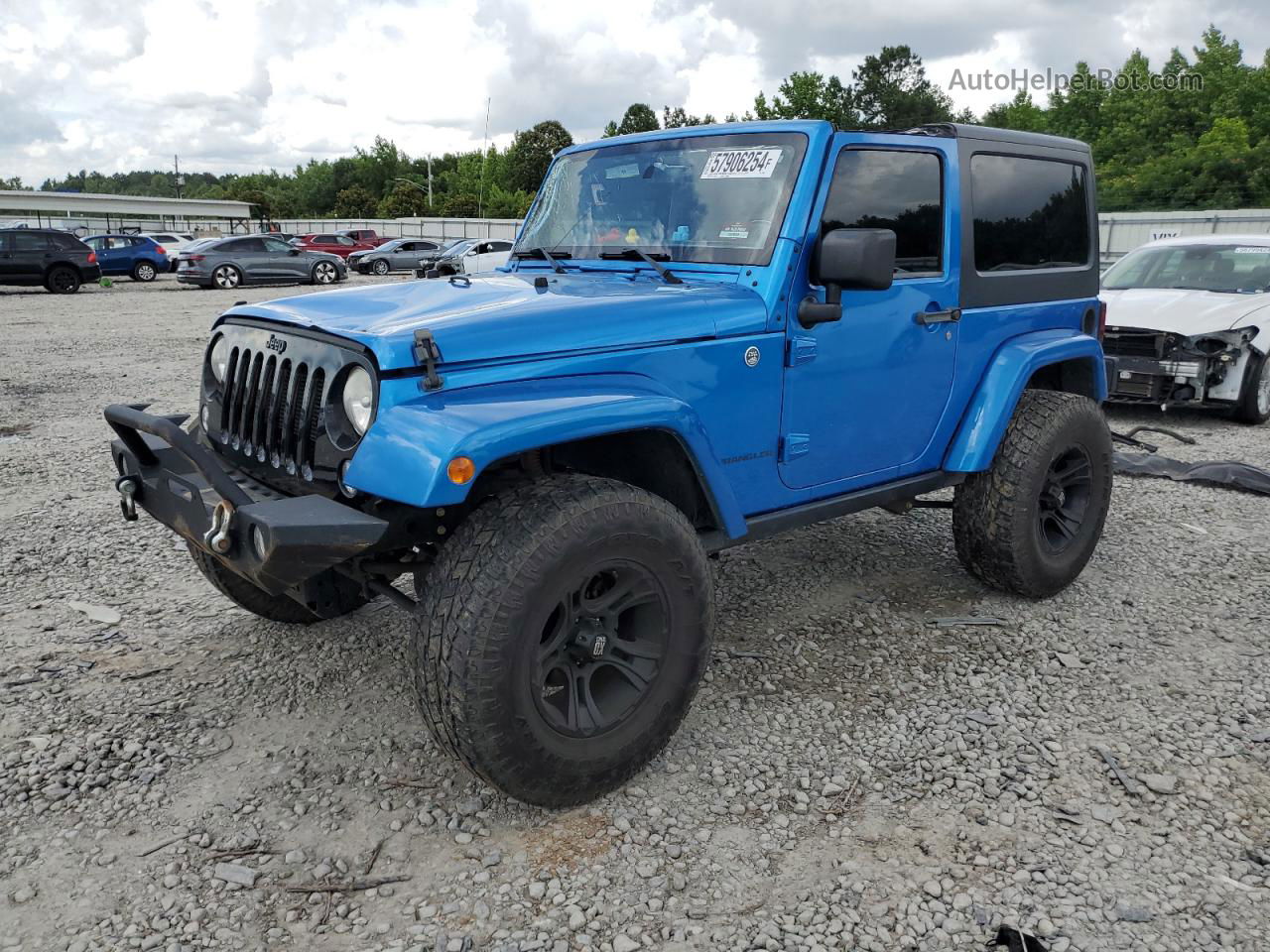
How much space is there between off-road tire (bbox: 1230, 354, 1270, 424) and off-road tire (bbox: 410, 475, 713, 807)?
7.21 m

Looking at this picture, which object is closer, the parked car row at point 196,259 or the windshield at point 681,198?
the windshield at point 681,198

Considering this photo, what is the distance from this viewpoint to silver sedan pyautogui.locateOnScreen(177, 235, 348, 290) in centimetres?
2223

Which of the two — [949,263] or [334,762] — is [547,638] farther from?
[949,263]

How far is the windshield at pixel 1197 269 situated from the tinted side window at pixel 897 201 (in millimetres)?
6255

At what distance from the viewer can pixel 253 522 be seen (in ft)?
8.09

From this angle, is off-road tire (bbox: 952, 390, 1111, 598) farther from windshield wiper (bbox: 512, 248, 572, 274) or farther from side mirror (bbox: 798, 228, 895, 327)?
windshield wiper (bbox: 512, 248, 572, 274)

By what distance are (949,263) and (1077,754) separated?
191 cm

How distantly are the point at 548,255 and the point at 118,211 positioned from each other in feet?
211

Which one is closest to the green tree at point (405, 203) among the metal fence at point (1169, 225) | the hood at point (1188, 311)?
the metal fence at point (1169, 225)

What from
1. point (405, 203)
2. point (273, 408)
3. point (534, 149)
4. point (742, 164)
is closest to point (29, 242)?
point (273, 408)

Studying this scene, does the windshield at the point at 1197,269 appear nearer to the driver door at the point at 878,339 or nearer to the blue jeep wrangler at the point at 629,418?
the blue jeep wrangler at the point at 629,418

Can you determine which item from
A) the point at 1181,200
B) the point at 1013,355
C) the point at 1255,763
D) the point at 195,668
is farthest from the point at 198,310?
the point at 1181,200

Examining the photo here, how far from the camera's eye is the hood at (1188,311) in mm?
8039

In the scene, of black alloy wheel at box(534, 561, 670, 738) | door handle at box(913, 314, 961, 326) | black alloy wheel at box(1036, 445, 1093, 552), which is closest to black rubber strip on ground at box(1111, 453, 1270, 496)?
black alloy wheel at box(1036, 445, 1093, 552)
